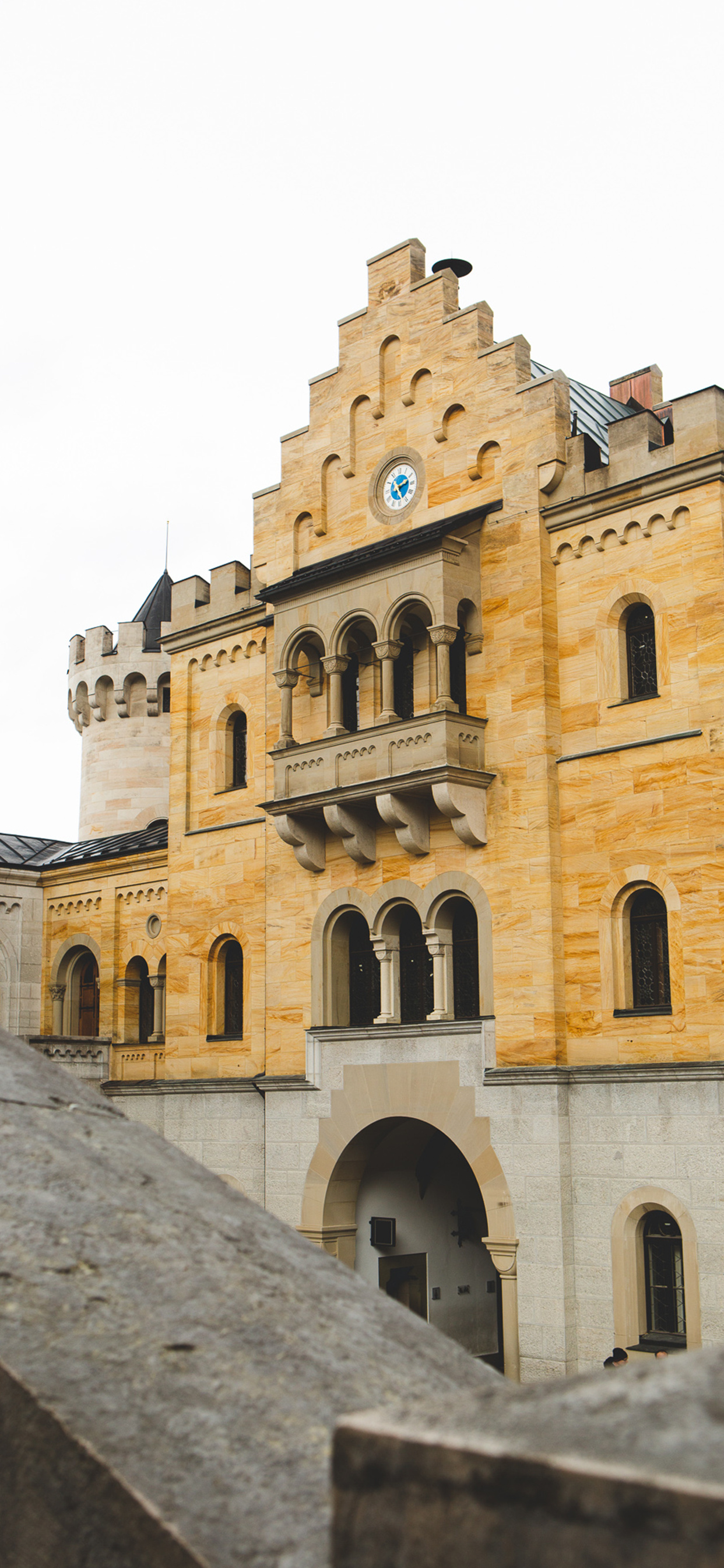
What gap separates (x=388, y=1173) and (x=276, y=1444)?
2261 centimetres

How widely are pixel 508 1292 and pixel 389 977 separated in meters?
5.23

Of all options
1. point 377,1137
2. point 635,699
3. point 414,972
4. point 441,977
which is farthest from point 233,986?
point 635,699

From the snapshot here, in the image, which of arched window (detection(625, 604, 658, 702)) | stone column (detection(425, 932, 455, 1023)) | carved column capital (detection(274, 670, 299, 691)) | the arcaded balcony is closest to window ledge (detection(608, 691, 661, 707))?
arched window (detection(625, 604, 658, 702))

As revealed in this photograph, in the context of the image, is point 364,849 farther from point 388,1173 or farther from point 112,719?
point 112,719

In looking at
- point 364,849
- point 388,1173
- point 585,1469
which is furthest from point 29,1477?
point 388,1173

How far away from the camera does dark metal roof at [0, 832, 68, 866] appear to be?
113ft

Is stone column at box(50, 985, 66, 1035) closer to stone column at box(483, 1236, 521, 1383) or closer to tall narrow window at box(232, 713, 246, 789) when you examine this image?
tall narrow window at box(232, 713, 246, 789)

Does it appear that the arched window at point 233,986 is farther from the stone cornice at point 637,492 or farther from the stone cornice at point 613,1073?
the stone cornice at point 637,492

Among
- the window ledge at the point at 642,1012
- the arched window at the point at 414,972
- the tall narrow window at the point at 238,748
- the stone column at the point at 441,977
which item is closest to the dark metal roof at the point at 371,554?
the tall narrow window at the point at 238,748

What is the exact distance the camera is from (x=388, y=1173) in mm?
24422

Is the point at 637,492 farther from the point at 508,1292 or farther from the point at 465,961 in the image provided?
the point at 508,1292

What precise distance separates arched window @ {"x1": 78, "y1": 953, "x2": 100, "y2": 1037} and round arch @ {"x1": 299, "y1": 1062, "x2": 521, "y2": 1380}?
1107cm

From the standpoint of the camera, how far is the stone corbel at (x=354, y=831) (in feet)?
74.7

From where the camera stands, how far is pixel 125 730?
44156 mm
